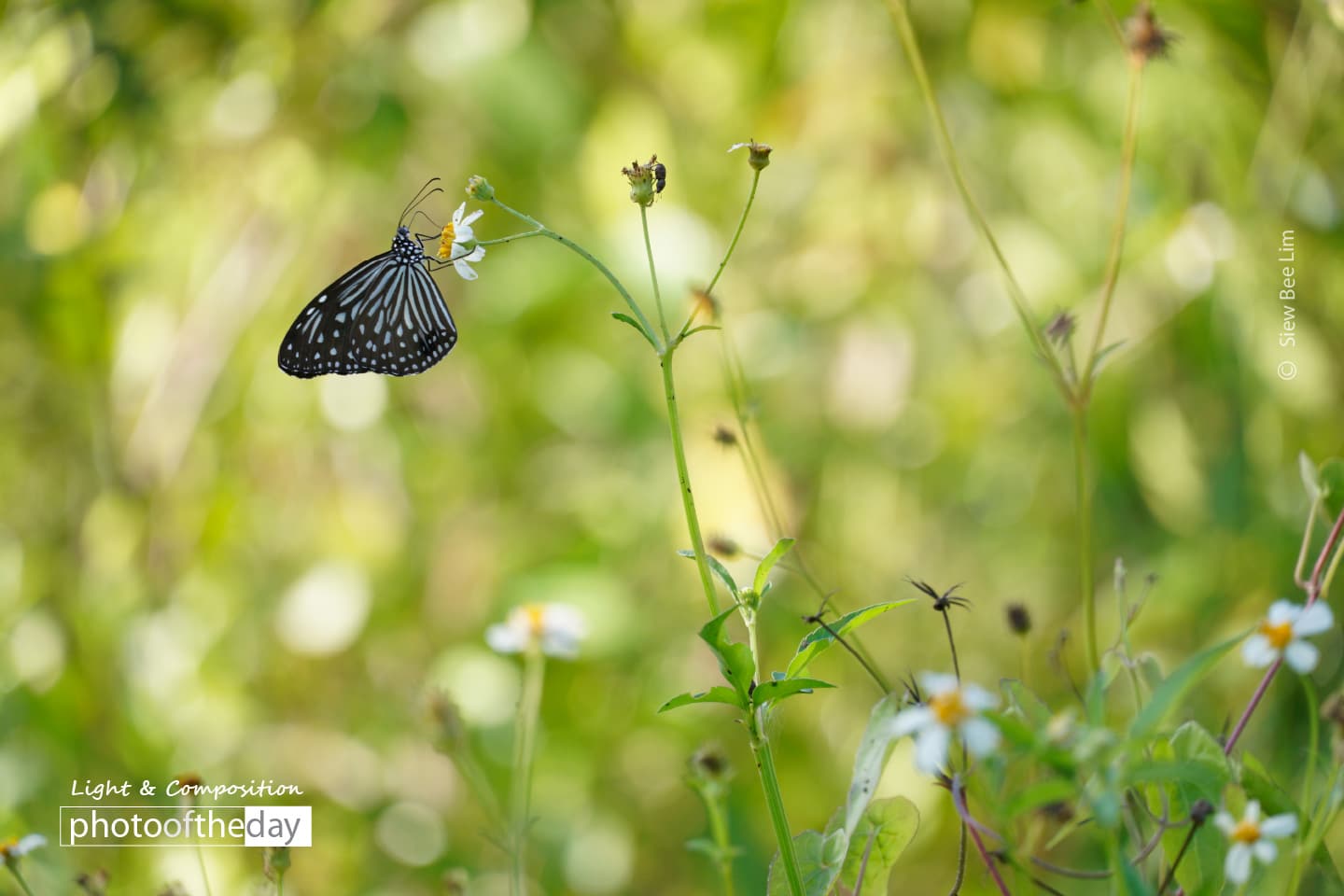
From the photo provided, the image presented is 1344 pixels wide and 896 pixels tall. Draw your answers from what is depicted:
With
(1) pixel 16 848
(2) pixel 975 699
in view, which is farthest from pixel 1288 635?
(1) pixel 16 848

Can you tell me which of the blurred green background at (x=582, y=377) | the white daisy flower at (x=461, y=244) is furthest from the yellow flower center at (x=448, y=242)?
the blurred green background at (x=582, y=377)

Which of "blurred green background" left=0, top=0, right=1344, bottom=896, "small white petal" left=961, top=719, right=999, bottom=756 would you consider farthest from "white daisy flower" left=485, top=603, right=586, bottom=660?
"blurred green background" left=0, top=0, right=1344, bottom=896

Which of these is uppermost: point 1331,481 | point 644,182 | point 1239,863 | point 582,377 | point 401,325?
point 582,377

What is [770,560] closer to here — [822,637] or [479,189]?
[822,637]

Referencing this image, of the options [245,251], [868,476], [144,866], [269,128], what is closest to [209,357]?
[245,251]

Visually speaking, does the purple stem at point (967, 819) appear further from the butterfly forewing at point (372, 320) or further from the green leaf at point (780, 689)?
the butterfly forewing at point (372, 320)

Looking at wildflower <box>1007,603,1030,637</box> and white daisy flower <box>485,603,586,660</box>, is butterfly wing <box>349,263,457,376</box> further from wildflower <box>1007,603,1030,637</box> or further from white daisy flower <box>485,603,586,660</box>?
wildflower <box>1007,603,1030,637</box>

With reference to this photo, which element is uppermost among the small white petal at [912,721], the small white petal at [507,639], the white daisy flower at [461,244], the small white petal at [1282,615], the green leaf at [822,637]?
the white daisy flower at [461,244]
